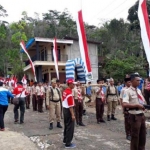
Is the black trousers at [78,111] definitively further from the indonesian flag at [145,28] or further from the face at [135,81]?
the face at [135,81]

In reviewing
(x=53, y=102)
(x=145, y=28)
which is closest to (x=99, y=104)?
(x=53, y=102)

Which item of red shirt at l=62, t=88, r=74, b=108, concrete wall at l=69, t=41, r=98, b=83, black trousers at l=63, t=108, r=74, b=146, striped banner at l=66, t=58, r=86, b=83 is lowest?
black trousers at l=63, t=108, r=74, b=146

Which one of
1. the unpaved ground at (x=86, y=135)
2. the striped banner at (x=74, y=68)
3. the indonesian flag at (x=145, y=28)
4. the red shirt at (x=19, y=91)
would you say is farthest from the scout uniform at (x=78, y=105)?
the striped banner at (x=74, y=68)

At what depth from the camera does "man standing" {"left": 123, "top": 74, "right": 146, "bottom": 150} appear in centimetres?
490

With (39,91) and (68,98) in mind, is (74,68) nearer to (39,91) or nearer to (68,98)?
(39,91)

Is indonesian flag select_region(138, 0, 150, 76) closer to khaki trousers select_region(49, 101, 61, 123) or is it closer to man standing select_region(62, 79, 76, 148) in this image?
man standing select_region(62, 79, 76, 148)

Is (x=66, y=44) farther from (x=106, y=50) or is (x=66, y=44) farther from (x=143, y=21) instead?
(x=143, y=21)

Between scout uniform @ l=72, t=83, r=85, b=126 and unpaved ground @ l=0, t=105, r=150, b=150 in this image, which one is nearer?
unpaved ground @ l=0, t=105, r=150, b=150

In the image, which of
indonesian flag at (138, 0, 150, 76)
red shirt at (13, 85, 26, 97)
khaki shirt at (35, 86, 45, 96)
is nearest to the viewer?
indonesian flag at (138, 0, 150, 76)

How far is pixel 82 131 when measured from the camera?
27.7 ft

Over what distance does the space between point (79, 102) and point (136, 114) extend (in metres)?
4.93

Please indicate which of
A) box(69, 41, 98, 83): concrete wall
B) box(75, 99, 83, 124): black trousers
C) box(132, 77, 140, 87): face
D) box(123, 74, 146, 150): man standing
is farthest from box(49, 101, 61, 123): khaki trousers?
box(69, 41, 98, 83): concrete wall

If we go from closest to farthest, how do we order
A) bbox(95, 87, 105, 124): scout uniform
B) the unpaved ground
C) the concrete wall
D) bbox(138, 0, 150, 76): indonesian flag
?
the unpaved ground
bbox(138, 0, 150, 76): indonesian flag
bbox(95, 87, 105, 124): scout uniform
the concrete wall

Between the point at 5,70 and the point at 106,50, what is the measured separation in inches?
648
